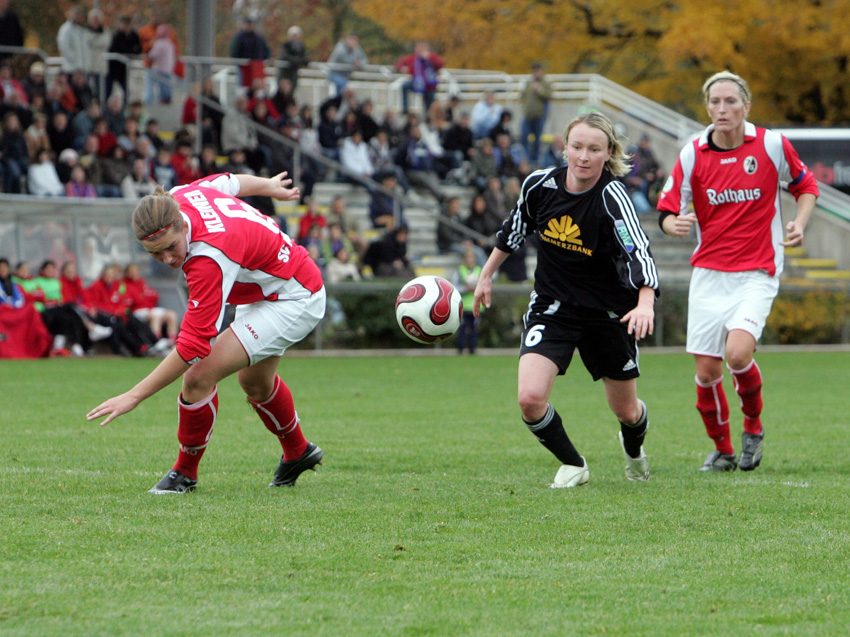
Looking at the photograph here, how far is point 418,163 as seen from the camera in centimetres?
2428

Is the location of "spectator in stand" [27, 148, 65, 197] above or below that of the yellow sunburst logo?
below

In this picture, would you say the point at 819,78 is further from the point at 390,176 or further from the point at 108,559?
the point at 108,559

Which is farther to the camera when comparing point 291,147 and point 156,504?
point 291,147

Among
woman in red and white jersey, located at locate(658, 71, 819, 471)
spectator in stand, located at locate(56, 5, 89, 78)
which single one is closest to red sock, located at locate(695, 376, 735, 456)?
woman in red and white jersey, located at locate(658, 71, 819, 471)

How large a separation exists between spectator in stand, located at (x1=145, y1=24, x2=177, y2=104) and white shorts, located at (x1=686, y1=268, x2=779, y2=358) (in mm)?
17202

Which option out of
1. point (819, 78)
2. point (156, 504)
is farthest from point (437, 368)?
point (819, 78)

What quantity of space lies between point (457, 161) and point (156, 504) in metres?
19.5

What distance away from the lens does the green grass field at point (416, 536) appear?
13.2ft

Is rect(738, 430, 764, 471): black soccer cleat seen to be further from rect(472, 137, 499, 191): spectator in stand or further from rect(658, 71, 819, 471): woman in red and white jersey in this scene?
rect(472, 137, 499, 191): spectator in stand

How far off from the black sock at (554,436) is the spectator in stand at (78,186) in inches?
554

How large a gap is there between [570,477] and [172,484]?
7.10ft

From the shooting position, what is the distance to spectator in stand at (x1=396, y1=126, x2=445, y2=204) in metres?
23.9

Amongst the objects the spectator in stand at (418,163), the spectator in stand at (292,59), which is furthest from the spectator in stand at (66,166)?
the spectator in stand at (418,163)

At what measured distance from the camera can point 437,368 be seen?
1644 cm
